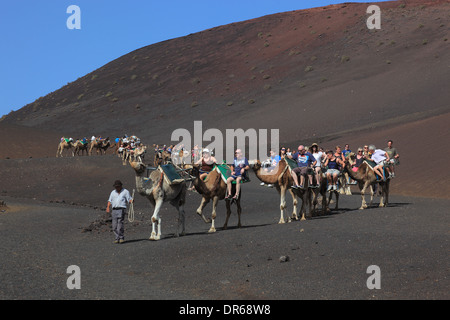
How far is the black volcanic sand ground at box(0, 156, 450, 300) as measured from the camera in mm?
11320

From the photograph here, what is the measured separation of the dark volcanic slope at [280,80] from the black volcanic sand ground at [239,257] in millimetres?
38739

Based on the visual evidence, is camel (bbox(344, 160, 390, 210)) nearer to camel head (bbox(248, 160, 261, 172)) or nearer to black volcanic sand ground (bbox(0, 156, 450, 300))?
black volcanic sand ground (bbox(0, 156, 450, 300))

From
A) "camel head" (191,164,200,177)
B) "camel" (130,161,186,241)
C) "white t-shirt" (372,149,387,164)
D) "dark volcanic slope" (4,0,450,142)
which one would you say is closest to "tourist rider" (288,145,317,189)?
"camel head" (191,164,200,177)

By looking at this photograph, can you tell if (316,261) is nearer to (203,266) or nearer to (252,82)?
(203,266)

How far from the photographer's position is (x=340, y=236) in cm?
1627

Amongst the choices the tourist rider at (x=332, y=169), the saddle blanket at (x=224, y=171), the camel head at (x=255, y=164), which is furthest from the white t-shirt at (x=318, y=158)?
the saddle blanket at (x=224, y=171)

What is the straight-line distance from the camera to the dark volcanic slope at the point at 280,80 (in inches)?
2712

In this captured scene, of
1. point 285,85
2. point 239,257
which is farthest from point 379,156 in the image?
point 285,85

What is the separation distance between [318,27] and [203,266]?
8875cm

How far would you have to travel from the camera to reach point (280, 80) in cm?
8619

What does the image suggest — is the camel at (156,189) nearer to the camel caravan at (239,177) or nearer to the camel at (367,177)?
the camel caravan at (239,177)

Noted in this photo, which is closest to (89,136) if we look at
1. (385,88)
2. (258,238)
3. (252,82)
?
(252,82)
